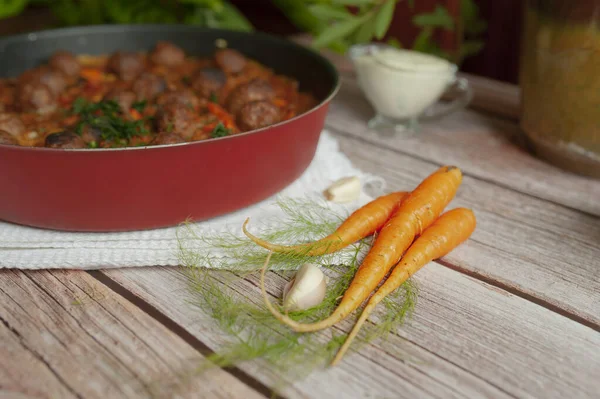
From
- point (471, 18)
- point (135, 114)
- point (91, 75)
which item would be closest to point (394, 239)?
point (135, 114)

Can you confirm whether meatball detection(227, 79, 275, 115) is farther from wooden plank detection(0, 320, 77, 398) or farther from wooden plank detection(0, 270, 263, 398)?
wooden plank detection(0, 320, 77, 398)

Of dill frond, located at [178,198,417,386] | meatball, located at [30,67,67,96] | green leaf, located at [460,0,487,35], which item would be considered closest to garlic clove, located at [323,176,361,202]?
dill frond, located at [178,198,417,386]

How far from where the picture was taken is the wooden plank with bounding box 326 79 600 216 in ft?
6.18

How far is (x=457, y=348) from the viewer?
3.94 feet

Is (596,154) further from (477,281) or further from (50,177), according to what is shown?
(50,177)

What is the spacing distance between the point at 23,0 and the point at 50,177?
5.24 feet

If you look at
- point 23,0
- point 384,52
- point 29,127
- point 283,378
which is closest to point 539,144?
point 384,52

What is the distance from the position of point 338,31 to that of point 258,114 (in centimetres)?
65

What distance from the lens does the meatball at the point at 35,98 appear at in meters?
1.88

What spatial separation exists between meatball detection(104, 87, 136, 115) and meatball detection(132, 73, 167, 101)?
0.14ft

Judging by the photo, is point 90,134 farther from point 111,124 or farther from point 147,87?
point 147,87

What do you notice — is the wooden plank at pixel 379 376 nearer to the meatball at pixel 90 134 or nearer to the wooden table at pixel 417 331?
the wooden table at pixel 417 331

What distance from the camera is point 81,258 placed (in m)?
1.41

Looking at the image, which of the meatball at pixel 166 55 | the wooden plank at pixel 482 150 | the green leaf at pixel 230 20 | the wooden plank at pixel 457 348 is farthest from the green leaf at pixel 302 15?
the wooden plank at pixel 457 348
